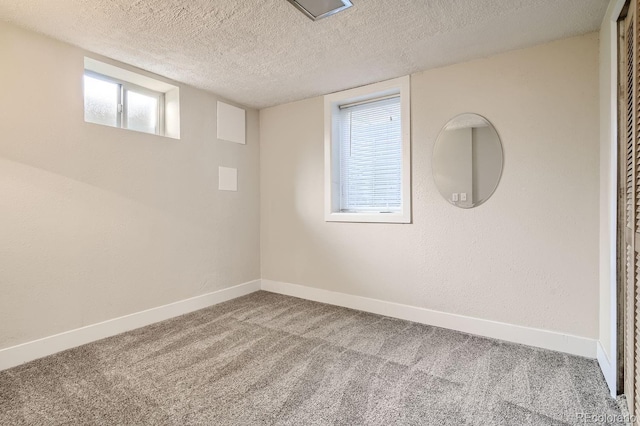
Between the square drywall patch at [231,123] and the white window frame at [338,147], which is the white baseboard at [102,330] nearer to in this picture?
the white window frame at [338,147]

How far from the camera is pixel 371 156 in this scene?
346 centimetres

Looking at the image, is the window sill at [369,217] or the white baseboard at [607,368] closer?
the white baseboard at [607,368]

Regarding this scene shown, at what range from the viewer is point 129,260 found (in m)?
2.80

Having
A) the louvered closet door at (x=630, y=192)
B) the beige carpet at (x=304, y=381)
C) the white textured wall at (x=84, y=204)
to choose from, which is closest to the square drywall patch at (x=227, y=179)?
the white textured wall at (x=84, y=204)

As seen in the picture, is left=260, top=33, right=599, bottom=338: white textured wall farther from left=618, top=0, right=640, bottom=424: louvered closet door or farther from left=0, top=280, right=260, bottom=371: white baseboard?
left=0, top=280, right=260, bottom=371: white baseboard

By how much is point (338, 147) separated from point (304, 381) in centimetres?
249

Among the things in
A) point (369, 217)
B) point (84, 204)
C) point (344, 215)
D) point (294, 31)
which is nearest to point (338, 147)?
point (344, 215)

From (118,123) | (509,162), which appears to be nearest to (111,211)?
(118,123)

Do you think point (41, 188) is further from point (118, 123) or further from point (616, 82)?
point (616, 82)

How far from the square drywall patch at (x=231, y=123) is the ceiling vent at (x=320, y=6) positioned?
6.29 feet

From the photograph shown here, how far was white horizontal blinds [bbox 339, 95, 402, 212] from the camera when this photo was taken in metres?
3.28

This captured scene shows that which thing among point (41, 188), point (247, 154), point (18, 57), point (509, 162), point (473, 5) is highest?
point (473, 5)

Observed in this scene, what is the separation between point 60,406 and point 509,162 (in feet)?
11.2

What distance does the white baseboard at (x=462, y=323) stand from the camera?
2307 millimetres
